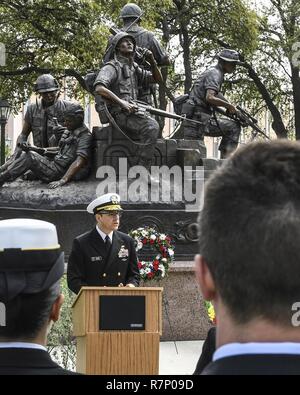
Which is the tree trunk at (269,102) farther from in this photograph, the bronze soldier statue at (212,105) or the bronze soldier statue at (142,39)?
the bronze soldier statue at (142,39)

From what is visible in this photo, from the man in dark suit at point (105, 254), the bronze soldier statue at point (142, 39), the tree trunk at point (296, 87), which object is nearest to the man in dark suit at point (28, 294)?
the man in dark suit at point (105, 254)

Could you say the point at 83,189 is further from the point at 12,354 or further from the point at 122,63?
the point at 12,354

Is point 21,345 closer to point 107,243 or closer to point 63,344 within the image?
point 107,243

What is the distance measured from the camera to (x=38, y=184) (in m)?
13.0

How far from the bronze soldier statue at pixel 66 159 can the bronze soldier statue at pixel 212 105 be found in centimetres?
215

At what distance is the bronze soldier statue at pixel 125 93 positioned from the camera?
41.0 feet

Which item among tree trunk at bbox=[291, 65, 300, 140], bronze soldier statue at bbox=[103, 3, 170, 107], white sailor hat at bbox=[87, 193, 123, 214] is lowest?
white sailor hat at bbox=[87, 193, 123, 214]

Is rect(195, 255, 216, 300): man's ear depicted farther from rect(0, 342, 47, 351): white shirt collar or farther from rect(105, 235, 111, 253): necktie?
rect(105, 235, 111, 253): necktie

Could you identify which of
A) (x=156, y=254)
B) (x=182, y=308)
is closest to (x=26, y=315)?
(x=156, y=254)

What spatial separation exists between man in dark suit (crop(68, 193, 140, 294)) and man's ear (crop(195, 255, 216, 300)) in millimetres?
5154

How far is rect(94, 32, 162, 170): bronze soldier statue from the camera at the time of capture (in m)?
12.5

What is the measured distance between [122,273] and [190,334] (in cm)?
383

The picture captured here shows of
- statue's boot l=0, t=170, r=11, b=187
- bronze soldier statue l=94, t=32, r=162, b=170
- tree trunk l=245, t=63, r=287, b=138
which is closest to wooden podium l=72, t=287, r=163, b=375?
bronze soldier statue l=94, t=32, r=162, b=170

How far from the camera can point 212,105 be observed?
1392cm
